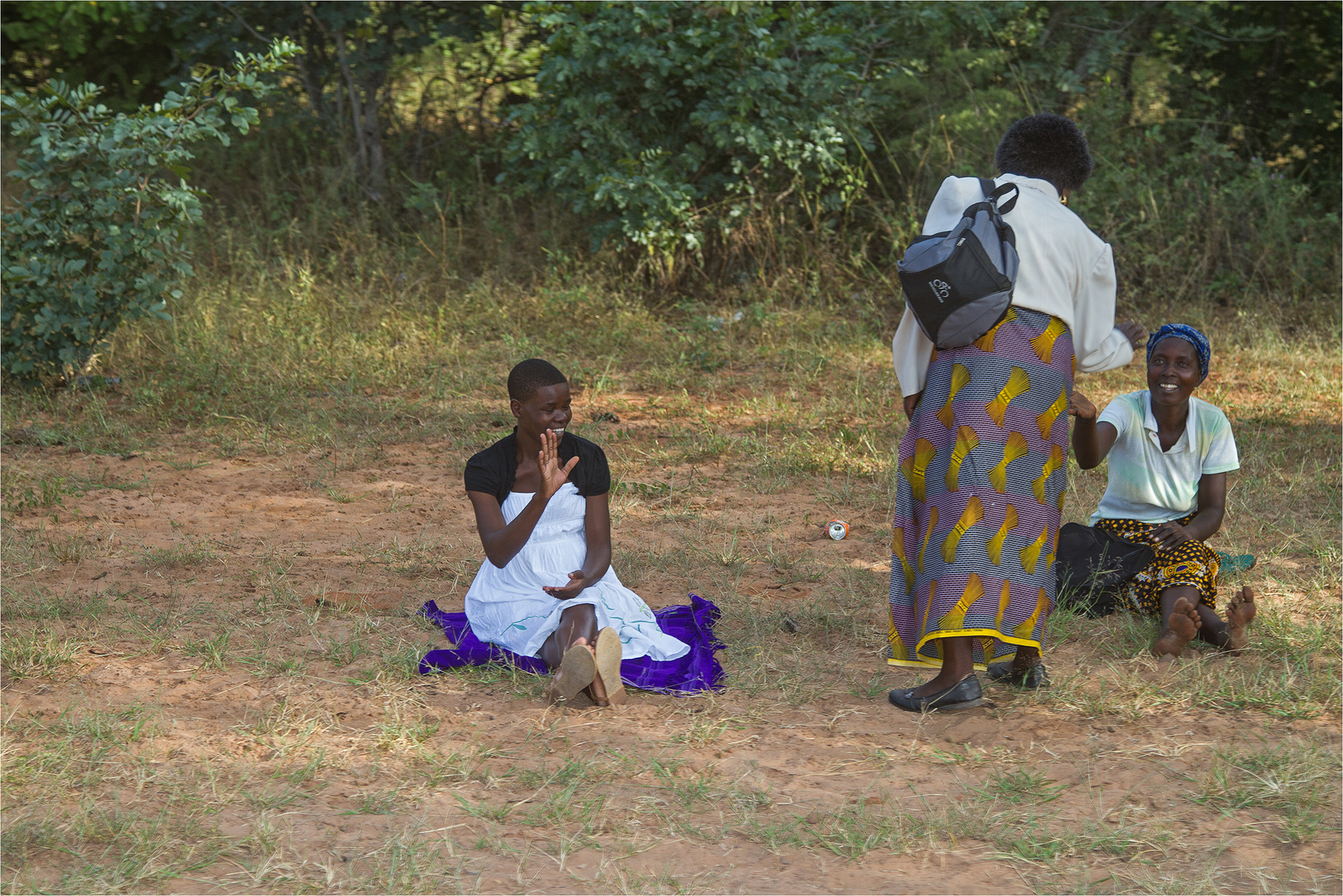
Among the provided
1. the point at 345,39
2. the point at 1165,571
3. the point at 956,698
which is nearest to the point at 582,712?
the point at 956,698

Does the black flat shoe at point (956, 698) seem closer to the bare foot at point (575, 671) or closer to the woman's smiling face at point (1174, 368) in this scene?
the bare foot at point (575, 671)

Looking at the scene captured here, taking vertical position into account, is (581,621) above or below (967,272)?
below

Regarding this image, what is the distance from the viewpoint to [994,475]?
309 centimetres

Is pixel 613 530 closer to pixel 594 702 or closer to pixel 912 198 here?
pixel 594 702

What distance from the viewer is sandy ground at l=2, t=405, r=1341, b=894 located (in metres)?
2.59

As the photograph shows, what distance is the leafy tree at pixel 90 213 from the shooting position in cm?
618

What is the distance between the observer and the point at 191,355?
676 centimetres

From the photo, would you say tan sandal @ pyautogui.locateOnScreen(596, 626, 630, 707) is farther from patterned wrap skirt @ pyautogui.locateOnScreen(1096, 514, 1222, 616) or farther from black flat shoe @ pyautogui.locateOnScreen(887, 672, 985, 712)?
patterned wrap skirt @ pyautogui.locateOnScreen(1096, 514, 1222, 616)

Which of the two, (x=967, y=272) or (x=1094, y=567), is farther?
(x=1094, y=567)

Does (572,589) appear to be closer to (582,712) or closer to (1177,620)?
(582,712)

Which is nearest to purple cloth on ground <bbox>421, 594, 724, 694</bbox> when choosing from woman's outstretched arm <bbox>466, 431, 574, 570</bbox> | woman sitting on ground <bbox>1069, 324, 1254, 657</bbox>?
woman's outstretched arm <bbox>466, 431, 574, 570</bbox>

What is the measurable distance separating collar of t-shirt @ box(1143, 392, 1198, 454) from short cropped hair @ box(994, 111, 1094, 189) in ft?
3.40

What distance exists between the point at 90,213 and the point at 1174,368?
5.32m

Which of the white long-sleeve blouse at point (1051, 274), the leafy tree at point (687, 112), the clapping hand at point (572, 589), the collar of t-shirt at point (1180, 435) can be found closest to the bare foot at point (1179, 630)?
the collar of t-shirt at point (1180, 435)
